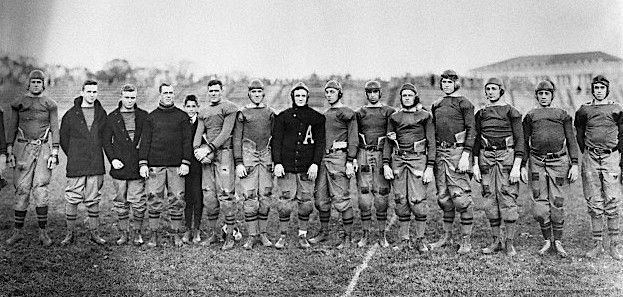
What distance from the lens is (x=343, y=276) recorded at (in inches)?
178

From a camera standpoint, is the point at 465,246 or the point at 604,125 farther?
the point at 465,246

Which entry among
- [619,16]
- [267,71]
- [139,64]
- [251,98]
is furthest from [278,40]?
[619,16]

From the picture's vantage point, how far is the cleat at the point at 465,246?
188 inches

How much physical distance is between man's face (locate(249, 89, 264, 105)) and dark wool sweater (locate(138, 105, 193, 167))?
61 cm

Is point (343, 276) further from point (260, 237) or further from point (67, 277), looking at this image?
point (67, 277)

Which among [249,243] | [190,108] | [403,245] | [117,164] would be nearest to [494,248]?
[403,245]

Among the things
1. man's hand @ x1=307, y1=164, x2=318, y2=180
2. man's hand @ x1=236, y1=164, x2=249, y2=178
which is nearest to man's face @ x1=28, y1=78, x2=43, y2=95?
man's hand @ x1=236, y1=164, x2=249, y2=178

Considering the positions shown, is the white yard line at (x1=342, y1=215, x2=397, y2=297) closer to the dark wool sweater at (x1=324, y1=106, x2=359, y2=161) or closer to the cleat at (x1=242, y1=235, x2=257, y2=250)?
the dark wool sweater at (x1=324, y1=106, x2=359, y2=161)

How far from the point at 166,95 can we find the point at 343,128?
5.08 feet

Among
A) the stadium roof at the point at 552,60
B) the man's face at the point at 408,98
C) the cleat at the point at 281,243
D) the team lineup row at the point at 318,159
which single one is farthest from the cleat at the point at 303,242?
the stadium roof at the point at 552,60

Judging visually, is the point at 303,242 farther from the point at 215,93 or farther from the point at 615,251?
the point at 615,251

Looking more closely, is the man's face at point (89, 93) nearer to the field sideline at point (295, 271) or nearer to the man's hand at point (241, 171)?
the field sideline at point (295, 271)

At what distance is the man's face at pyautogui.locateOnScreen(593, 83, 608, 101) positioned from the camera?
4711 millimetres

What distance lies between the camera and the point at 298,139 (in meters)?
4.93
